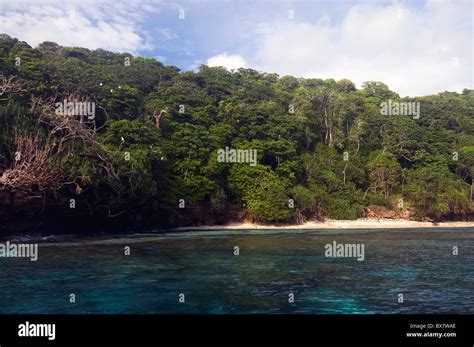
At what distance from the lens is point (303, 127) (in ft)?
216

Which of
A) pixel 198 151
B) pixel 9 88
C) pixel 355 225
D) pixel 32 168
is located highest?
pixel 9 88

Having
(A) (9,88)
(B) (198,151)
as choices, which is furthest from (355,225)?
(A) (9,88)

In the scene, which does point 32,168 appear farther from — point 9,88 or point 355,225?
point 355,225

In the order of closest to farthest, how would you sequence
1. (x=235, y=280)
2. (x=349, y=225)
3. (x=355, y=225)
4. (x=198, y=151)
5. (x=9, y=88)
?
(x=235, y=280) < (x=9, y=88) < (x=198, y=151) < (x=349, y=225) < (x=355, y=225)

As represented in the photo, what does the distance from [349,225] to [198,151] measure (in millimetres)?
21290

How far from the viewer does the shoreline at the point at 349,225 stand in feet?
164

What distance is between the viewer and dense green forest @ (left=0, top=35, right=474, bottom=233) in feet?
114

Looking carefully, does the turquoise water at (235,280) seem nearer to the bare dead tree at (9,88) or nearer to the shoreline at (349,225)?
the bare dead tree at (9,88)

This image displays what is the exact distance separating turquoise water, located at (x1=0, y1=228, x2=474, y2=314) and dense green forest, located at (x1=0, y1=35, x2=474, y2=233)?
29.1 feet

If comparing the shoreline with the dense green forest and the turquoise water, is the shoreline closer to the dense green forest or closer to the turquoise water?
the dense green forest

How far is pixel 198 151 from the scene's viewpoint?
5097 centimetres

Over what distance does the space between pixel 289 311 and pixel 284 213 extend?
37969 mm
